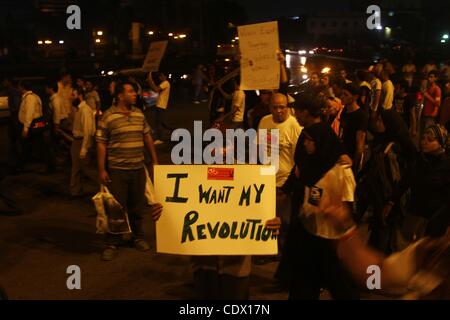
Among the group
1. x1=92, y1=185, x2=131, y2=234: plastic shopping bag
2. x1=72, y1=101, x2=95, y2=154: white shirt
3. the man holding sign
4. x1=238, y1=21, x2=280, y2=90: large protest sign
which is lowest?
x1=92, y1=185, x2=131, y2=234: plastic shopping bag

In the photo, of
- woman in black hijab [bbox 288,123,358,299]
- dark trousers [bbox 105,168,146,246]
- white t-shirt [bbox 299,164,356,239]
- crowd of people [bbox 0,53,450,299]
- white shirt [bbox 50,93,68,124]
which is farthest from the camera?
white shirt [bbox 50,93,68,124]

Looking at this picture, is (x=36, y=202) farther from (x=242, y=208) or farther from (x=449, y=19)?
(x=449, y=19)

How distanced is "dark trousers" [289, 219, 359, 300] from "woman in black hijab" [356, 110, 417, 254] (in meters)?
1.56

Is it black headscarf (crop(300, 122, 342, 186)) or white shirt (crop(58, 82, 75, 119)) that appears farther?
white shirt (crop(58, 82, 75, 119))

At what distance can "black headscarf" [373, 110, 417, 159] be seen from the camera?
Answer: 22.0 feet

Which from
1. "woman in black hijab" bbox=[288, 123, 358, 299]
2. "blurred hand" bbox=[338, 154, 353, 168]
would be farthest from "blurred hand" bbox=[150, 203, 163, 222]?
"blurred hand" bbox=[338, 154, 353, 168]

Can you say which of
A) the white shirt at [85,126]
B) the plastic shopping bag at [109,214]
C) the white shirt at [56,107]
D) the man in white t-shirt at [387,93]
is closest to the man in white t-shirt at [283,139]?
the plastic shopping bag at [109,214]

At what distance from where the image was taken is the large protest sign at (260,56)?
24.3ft

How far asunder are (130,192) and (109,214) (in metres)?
0.36

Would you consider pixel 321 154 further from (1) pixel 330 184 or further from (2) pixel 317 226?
(2) pixel 317 226

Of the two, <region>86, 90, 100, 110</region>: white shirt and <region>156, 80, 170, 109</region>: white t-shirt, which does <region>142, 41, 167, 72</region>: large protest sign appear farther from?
A: <region>156, 80, 170, 109</region>: white t-shirt

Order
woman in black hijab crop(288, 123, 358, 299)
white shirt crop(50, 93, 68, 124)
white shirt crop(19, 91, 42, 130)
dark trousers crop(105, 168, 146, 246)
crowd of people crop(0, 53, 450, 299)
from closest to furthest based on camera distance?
crowd of people crop(0, 53, 450, 299)
woman in black hijab crop(288, 123, 358, 299)
dark trousers crop(105, 168, 146, 246)
white shirt crop(19, 91, 42, 130)
white shirt crop(50, 93, 68, 124)

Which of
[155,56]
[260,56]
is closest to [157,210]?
[260,56]

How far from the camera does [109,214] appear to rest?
7070 millimetres
